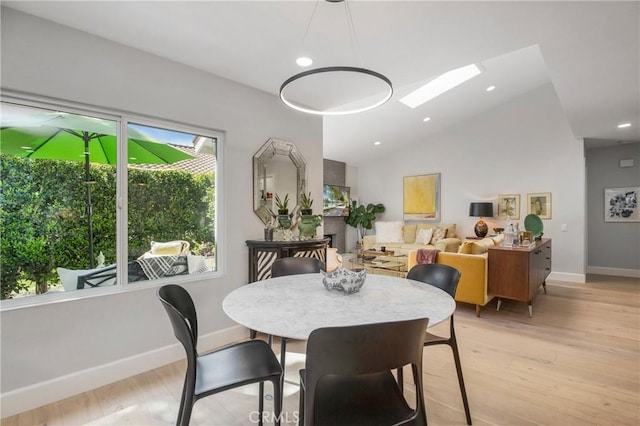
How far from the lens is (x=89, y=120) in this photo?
88.0 inches

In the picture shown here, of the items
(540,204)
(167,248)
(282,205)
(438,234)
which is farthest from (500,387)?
(540,204)

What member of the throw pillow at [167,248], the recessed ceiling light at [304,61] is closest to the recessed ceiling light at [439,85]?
the recessed ceiling light at [304,61]

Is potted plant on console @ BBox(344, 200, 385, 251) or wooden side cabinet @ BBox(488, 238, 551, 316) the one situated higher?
potted plant on console @ BBox(344, 200, 385, 251)

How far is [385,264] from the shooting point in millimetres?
5207

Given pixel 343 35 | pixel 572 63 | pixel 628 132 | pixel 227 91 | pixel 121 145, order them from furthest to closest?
pixel 628 132 < pixel 227 91 < pixel 572 63 < pixel 121 145 < pixel 343 35

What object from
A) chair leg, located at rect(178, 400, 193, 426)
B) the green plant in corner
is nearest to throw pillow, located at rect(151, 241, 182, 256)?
chair leg, located at rect(178, 400, 193, 426)

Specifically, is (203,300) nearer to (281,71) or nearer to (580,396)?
(281,71)

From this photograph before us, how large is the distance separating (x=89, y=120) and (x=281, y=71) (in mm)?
1558

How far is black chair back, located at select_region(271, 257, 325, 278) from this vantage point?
7.73 feet

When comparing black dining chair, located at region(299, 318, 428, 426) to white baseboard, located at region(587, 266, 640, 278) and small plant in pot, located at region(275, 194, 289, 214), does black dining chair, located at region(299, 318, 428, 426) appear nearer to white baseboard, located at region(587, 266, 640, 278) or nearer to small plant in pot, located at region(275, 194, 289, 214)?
small plant in pot, located at region(275, 194, 289, 214)

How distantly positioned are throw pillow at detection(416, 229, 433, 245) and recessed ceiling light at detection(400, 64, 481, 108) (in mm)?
2700

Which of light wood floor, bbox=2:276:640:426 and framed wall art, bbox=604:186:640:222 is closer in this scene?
light wood floor, bbox=2:276:640:426

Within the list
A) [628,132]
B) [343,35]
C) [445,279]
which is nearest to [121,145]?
[343,35]

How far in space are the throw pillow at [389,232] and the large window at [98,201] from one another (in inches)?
195
